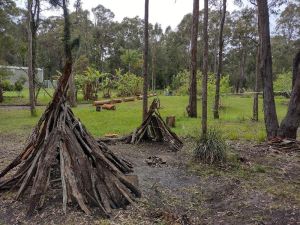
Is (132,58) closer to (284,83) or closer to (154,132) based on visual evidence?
(284,83)

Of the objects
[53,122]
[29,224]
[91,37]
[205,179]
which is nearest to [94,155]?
[53,122]

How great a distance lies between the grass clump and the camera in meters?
7.38

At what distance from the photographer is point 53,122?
571 centimetres

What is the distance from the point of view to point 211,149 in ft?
24.4

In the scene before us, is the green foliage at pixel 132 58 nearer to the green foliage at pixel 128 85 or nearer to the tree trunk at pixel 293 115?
the green foliage at pixel 128 85

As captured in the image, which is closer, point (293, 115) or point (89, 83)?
point (293, 115)

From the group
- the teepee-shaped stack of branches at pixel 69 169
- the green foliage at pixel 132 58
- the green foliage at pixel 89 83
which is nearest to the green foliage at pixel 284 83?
the green foliage at pixel 89 83

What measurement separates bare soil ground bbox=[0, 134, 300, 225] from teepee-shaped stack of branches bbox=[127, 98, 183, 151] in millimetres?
759

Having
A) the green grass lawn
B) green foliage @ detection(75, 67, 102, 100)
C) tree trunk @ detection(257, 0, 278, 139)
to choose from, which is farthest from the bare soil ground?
green foliage @ detection(75, 67, 102, 100)

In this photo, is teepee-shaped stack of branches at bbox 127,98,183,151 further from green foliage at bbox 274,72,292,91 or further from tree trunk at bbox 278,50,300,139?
green foliage at bbox 274,72,292,91

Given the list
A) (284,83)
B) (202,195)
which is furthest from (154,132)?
(284,83)

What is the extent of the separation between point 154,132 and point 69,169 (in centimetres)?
465

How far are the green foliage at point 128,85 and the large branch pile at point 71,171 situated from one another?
2325cm

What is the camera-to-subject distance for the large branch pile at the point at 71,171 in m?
Answer: 4.94
